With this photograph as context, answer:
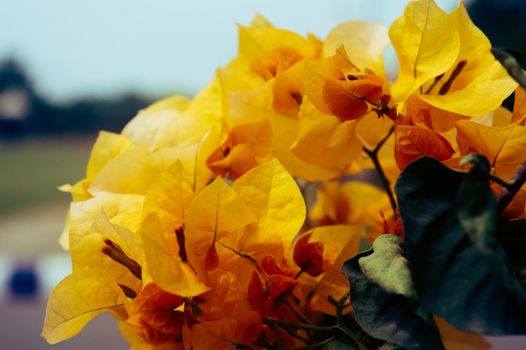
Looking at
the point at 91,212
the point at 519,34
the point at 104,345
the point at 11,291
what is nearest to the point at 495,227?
the point at 91,212

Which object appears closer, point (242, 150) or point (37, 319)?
point (242, 150)

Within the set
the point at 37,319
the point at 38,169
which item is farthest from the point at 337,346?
the point at 38,169

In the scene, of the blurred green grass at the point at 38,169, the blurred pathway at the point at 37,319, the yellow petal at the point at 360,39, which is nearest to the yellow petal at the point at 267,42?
the yellow petal at the point at 360,39

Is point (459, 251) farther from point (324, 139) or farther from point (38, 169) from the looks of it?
point (38, 169)

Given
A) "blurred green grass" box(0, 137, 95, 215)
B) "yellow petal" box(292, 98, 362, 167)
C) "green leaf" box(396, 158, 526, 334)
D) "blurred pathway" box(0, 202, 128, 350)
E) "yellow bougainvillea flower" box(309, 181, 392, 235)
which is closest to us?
"green leaf" box(396, 158, 526, 334)

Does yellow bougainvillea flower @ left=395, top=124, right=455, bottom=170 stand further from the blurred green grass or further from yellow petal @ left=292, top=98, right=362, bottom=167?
the blurred green grass

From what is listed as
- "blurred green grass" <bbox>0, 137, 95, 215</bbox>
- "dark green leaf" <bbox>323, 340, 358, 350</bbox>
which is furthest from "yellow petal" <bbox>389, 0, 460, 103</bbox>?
"blurred green grass" <bbox>0, 137, 95, 215</bbox>
